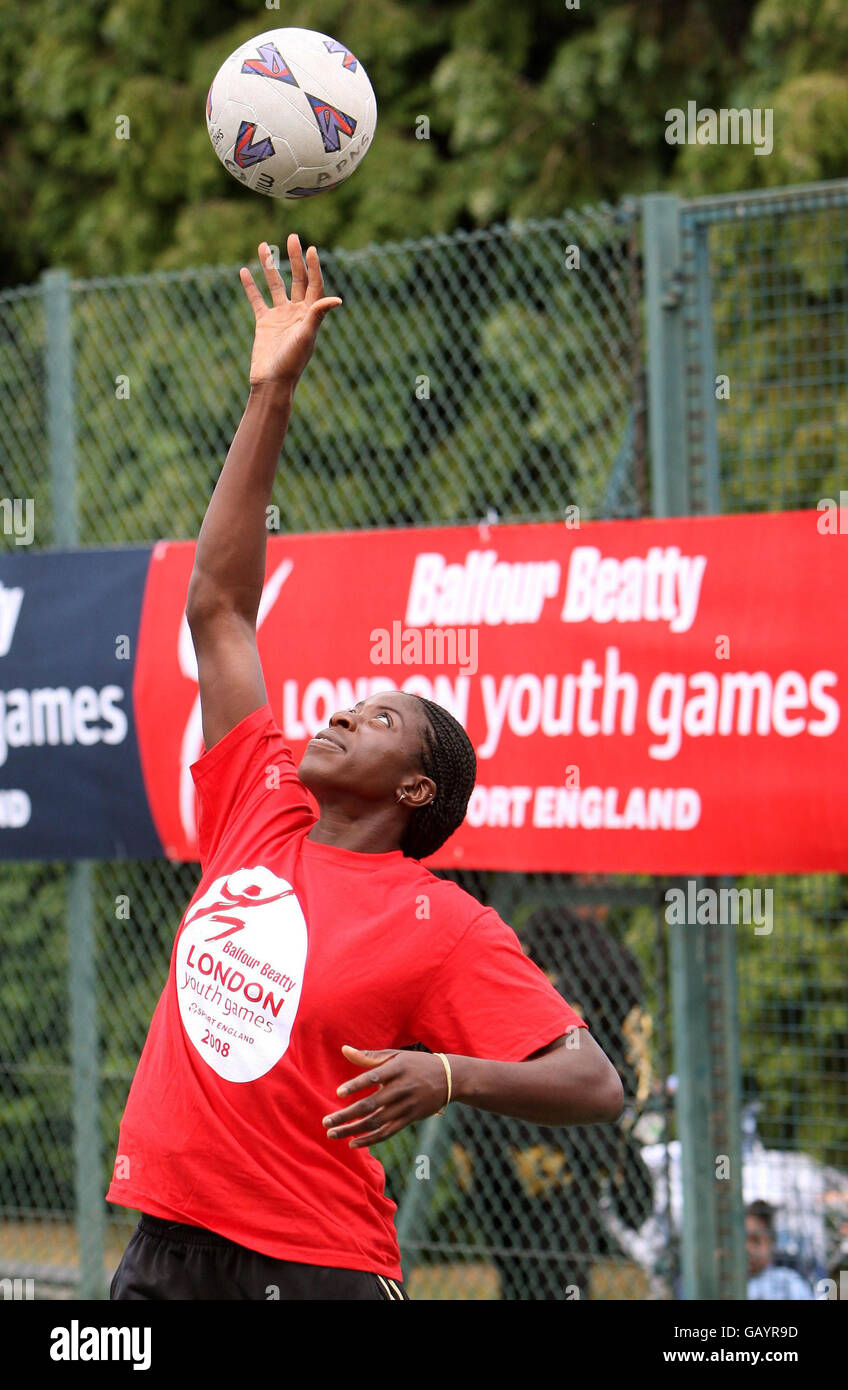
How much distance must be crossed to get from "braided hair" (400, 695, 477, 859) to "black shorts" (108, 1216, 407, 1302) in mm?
797

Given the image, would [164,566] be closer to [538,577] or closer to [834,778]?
[538,577]

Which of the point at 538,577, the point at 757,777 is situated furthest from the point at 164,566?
the point at 757,777

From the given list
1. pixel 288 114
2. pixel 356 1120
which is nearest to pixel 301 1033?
pixel 356 1120

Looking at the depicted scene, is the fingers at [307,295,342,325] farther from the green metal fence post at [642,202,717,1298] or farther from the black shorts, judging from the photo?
the green metal fence post at [642,202,717,1298]

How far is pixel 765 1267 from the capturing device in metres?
5.23

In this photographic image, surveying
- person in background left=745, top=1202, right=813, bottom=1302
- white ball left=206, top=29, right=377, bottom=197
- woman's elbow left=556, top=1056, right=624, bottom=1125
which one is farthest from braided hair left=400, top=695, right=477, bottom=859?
person in background left=745, top=1202, right=813, bottom=1302

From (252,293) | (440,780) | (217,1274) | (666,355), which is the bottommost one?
(217,1274)

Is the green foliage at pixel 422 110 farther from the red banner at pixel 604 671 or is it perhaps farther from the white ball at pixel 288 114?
the white ball at pixel 288 114

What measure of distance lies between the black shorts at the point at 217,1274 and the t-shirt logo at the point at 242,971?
0.29 meters

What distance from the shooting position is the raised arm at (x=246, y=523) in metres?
3.33

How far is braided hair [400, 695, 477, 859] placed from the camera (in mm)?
3270

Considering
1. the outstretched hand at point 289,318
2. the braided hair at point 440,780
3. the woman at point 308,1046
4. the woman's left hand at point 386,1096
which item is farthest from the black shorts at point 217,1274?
the outstretched hand at point 289,318

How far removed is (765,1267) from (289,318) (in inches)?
132

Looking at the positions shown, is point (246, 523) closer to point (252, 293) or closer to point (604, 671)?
point (252, 293)
